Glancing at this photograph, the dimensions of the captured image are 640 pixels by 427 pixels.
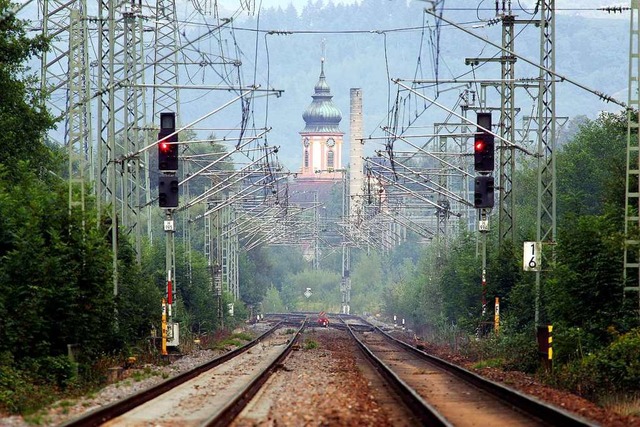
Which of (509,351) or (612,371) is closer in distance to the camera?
(612,371)

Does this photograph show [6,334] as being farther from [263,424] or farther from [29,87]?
[29,87]

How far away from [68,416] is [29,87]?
32.1m

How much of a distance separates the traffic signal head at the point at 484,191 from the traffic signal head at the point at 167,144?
987cm

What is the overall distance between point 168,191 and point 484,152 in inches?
378

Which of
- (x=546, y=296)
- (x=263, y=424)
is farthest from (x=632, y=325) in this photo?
(x=263, y=424)

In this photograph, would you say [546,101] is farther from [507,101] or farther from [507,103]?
[507,103]

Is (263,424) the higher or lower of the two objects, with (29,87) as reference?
lower

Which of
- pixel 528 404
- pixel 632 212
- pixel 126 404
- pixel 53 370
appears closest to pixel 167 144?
pixel 53 370

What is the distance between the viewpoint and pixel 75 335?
33.7m

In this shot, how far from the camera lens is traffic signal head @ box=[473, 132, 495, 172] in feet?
140

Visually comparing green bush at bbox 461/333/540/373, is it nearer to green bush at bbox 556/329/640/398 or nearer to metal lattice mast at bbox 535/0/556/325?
metal lattice mast at bbox 535/0/556/325

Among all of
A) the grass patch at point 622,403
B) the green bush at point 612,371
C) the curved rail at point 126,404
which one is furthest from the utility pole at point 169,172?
the grass patch at point 622,403

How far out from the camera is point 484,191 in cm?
4578

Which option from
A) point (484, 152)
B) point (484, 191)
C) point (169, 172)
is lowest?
point (484, 191)
